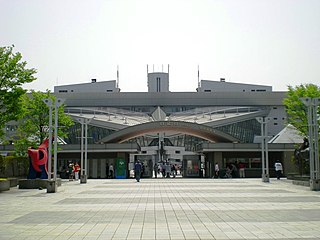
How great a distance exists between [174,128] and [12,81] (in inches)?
1127

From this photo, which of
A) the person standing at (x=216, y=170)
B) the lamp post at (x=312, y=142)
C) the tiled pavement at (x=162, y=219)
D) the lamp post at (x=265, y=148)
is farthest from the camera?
the person standing at (x=216, y=170)

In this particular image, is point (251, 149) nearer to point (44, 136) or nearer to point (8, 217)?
point (44, 136)

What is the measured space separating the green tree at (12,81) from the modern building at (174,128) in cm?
1128

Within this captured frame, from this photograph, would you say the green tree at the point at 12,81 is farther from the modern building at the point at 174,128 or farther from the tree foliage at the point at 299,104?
the tree foliage at the point at 299,104

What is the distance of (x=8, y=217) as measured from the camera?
13.6 meters

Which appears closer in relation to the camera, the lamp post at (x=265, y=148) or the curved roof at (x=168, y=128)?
the lamp post at (x=265, y=148)

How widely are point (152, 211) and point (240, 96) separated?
68980 millimetres

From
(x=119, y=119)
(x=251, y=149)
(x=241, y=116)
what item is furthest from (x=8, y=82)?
(x=241, y=116)

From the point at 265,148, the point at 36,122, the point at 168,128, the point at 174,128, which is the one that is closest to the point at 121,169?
the point at 168,128

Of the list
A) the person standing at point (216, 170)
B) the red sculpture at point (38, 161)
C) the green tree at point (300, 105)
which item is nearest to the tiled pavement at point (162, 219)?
the red sculpture at point (38, 161)

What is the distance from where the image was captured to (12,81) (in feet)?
83.9

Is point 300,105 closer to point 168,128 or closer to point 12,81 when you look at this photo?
point 168,128

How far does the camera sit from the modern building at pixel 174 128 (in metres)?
45.9

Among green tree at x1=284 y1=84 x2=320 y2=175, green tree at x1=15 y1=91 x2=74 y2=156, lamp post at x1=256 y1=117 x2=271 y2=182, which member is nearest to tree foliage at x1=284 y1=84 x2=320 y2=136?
green tree at x1=284 y1=84 x2=320 y2=175
